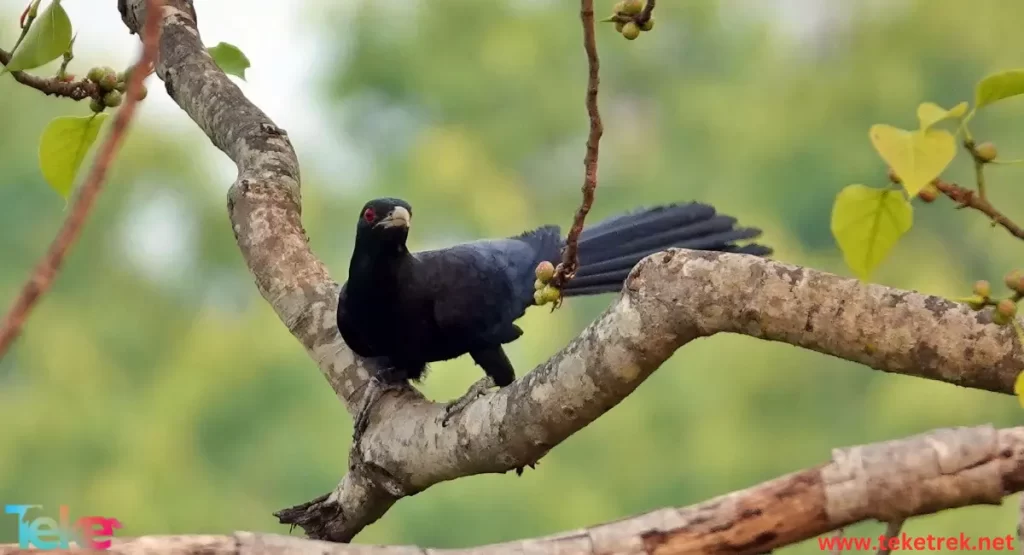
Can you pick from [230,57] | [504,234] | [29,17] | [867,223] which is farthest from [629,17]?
[504,234]

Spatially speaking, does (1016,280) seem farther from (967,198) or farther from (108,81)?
(108,81)

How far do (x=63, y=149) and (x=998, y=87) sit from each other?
827 mm

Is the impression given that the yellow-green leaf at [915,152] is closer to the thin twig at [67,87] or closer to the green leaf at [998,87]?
the green leaf at [998,87]

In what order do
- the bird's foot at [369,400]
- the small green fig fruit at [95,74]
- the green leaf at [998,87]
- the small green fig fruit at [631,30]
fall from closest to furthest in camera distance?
the green leaf at [998,87] < the small green fig fruit at [631,30] < the small green fig fruit at [95,74] < the bird's foot at [369,400]

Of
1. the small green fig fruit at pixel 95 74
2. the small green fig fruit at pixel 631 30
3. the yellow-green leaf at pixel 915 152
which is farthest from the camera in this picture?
the small green fig fruit at pixel 95 74

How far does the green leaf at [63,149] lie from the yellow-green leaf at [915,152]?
Result: 0.74 m

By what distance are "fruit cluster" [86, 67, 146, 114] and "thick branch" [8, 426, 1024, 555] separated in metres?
0.68

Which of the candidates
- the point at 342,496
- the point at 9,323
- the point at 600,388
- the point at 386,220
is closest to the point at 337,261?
the point at 386,220

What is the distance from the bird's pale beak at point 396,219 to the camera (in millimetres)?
1694

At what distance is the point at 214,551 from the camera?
739mm

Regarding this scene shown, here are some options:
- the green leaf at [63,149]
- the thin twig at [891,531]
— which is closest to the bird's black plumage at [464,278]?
the green leaf at [63,149]

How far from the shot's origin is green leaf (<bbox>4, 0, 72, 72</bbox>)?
1032 millimetres

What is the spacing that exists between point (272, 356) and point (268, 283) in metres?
2.72

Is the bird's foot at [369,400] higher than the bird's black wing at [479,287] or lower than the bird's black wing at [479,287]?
lower
